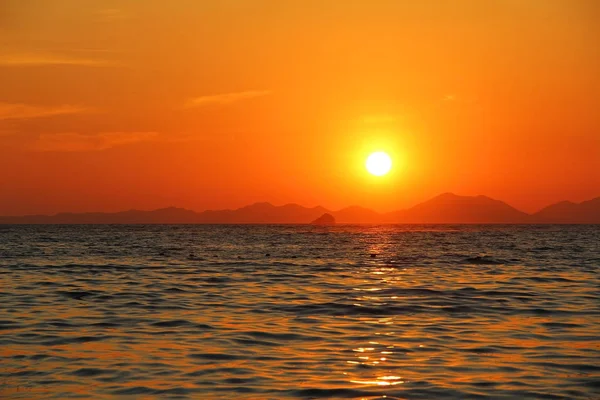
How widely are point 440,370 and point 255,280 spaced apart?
23.7 metres

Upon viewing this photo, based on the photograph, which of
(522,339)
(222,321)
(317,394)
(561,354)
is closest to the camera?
(317,394)

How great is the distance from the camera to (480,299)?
1158 inches

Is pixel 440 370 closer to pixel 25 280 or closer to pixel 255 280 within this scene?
pixel 255 280

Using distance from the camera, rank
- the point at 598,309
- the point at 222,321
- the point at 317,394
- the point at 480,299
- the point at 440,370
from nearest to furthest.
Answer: the point at 317,394
the point at 440,370
the point at 222,321
the point at 598,309
the point at 480,299

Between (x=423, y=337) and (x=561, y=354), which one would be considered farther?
(x=423, y=337)

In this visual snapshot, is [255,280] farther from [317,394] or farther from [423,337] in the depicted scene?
[317,394]

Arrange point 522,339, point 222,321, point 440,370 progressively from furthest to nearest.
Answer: point 222,321
point 522,339
point 440,370

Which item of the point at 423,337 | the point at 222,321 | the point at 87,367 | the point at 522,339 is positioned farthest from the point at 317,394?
the point at 222,321

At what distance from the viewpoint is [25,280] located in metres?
37.2

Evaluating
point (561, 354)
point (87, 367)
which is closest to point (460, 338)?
point (561, 354)

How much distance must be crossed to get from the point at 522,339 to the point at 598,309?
7.85 m

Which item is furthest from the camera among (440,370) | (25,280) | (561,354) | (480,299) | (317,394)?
(25,280)

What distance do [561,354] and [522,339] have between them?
2174 mm

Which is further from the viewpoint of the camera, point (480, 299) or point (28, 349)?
point (480, 299)
